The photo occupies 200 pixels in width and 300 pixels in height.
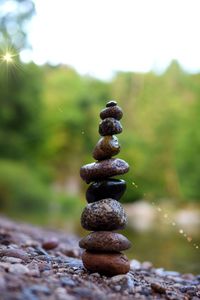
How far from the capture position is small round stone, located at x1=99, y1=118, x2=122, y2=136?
6.04 meters

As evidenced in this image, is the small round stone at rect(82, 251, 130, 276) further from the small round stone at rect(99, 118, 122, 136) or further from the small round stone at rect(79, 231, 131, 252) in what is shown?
the small round stone at rect(99, 118, 122, 136)

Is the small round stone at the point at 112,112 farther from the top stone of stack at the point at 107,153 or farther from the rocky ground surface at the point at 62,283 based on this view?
the rocky ground surface at the point at 62,283

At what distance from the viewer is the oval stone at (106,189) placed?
5.88 m

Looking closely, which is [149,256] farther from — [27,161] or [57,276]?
[27,161]

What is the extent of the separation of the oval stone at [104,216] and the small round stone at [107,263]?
0.28 meters

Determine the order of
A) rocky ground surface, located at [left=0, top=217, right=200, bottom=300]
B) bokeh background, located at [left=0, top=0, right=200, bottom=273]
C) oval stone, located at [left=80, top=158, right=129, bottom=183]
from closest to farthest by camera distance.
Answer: rocky ground surface, located at [left=0, top=217, right=200, bottom=300]
oval stone, located at [left=80, top=158, right=129, bottom=183]
bokeh background, located at [left=0, top=0, right=200, bottom=273]

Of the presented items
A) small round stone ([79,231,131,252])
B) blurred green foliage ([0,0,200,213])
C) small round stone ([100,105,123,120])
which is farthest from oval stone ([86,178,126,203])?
blurred green foliage ([0,0,200,213])

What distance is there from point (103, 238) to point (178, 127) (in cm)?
3307

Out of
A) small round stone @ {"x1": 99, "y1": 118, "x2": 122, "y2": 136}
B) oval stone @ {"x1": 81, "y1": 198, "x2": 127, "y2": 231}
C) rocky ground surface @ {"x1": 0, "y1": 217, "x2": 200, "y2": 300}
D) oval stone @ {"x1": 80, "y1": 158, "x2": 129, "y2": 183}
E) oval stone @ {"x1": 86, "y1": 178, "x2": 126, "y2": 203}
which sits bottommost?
rocky ground surface @ {"x1": 0, "y1": 217, "x2": 200, "y2": 300}

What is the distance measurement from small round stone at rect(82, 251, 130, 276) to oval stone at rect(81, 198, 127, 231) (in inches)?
11.0

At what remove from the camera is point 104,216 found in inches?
→ 225

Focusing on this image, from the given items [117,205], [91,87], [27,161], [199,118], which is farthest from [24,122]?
[117,205]

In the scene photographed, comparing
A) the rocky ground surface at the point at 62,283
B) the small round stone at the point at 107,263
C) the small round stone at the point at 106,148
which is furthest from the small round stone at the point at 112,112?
the rocky ground surface at the point at 62,283

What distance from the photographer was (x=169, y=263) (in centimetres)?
1118
